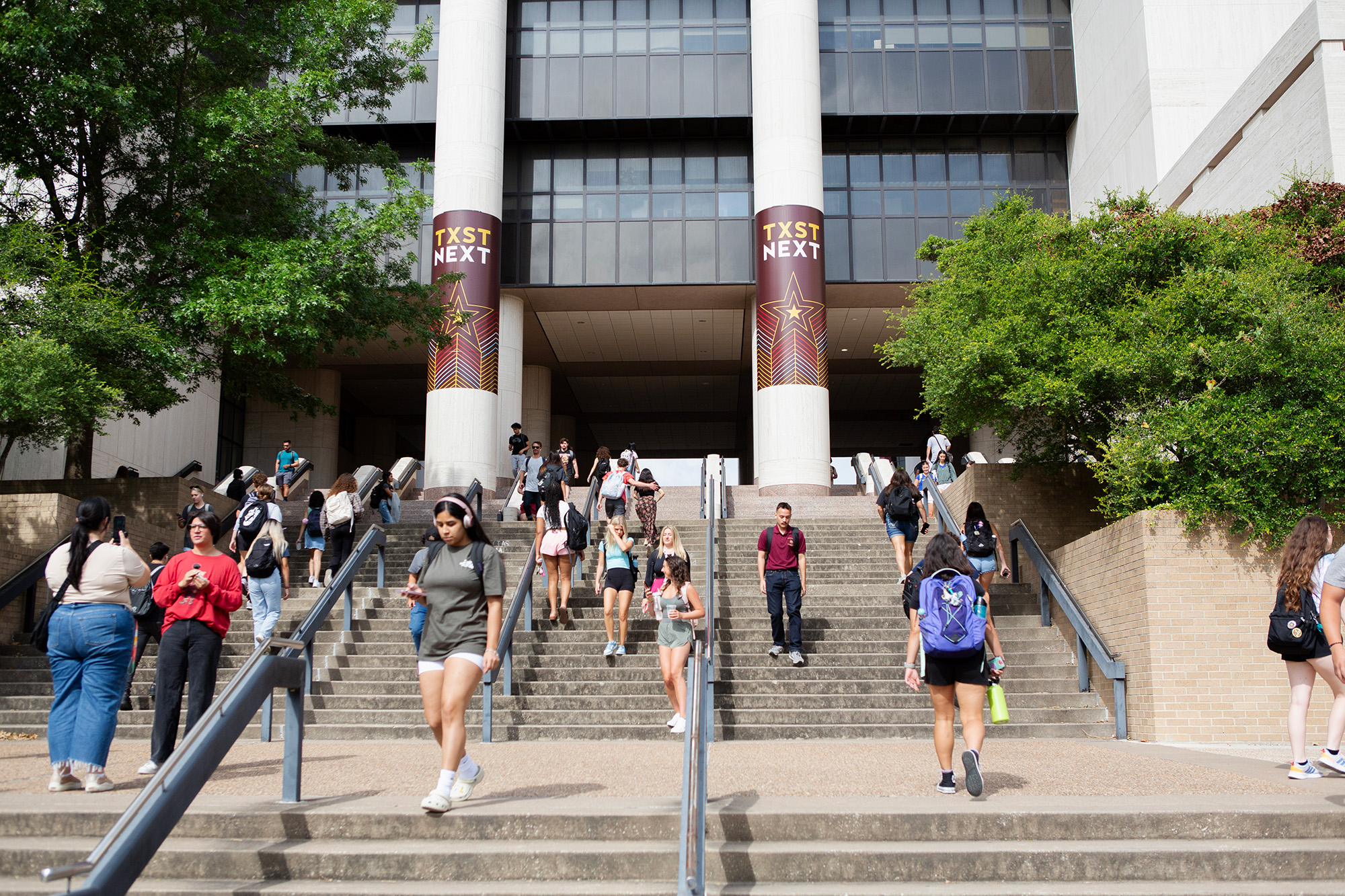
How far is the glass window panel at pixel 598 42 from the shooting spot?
2658cm

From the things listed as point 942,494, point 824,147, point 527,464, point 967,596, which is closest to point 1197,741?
point 967,596

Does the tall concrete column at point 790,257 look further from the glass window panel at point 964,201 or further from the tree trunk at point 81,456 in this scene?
the tree trunk at point 81,456

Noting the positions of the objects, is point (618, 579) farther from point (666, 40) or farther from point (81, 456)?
point (666, 40)

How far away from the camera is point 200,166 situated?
14273 mm

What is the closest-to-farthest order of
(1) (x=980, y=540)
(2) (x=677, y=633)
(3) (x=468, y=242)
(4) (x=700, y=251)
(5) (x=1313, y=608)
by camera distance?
(5) (x=1313, y=608) < (2) (x=677, y=633) < (1) (x=980, y=540) < (3) (x=468, y=242) < (4) (x=700, y=251)

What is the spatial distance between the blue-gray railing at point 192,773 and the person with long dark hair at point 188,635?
29.6 inches

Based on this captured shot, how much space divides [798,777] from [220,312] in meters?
10.1

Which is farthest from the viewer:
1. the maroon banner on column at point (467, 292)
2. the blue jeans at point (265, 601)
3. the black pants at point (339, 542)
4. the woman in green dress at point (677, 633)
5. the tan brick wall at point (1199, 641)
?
the maroon banner on column at point (467, 292)

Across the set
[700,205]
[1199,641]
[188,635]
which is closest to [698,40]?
[700,205]

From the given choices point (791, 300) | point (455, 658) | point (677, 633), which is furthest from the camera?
point (791, 300)

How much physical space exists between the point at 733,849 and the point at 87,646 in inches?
148

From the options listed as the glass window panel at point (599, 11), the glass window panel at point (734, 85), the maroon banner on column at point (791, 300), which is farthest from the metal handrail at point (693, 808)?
the glass window panel at point (599, 11)

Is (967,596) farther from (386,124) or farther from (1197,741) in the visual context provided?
(386,124)

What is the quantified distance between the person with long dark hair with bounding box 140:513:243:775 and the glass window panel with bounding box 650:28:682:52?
23138 millimetres
